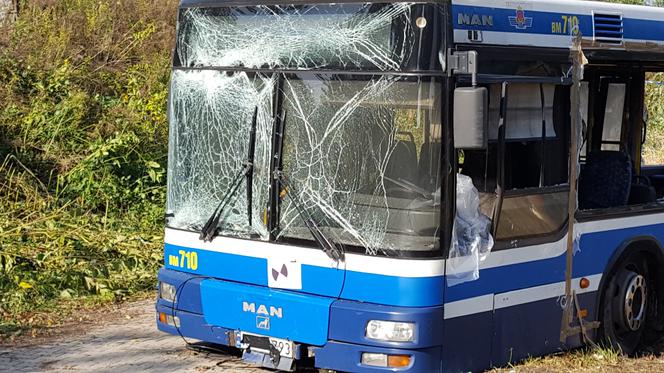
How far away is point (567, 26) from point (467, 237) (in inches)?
76.9

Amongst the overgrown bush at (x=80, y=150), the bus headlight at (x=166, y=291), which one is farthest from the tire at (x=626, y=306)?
the overgrown bush at (x=80, y=150)

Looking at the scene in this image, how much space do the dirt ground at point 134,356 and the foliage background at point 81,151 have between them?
516 millimetres

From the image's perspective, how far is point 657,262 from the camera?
29.7 ft

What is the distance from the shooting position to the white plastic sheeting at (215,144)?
7.46 m

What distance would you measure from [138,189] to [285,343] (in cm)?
672

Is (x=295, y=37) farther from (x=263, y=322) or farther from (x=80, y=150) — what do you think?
(x=80, y=150)

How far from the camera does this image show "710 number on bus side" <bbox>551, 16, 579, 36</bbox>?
7.93 metres

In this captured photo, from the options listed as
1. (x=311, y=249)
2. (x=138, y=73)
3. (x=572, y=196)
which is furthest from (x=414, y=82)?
(x=138, y=73)

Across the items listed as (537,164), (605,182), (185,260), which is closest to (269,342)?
(185,260)

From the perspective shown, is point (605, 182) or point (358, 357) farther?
point (605, 182)

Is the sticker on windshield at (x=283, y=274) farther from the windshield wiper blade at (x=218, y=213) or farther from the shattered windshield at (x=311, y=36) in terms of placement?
the shattered windshield at (x=311, y=36)

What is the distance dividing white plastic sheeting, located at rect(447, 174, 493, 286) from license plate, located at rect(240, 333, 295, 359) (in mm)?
1157

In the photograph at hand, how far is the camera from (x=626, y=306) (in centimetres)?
872

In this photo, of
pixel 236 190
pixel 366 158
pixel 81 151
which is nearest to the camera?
pixel 366 158
